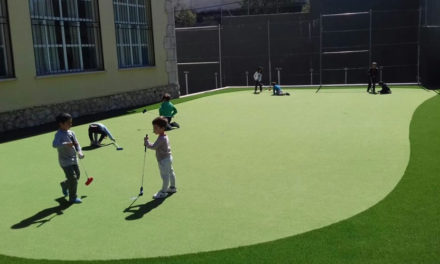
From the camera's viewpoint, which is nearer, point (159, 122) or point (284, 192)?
point (159, 122)

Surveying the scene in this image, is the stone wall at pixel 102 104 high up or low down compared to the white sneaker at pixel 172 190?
up

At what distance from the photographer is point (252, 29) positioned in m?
29.8

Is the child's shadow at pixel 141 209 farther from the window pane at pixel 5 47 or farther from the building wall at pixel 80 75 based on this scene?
the window pane at pixel 5 47

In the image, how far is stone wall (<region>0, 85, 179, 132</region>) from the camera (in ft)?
48.5

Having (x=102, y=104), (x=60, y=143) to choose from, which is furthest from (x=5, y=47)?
(x=60, y=143)

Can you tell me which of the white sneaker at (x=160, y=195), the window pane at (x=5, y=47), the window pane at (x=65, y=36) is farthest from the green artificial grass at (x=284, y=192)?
the window pane at (x=65, y=36)

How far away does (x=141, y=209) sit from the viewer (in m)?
6.79

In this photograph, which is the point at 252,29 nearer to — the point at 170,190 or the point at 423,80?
the point at 423,80

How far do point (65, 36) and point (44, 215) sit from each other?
36.4ft

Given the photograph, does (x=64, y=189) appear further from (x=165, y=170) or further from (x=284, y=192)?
(x=284, y=192)

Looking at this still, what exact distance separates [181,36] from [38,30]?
15.8m

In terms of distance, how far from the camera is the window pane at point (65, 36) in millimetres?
15545

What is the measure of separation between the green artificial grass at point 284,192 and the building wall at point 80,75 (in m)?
2.45

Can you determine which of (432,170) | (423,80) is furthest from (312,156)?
(423,80)
